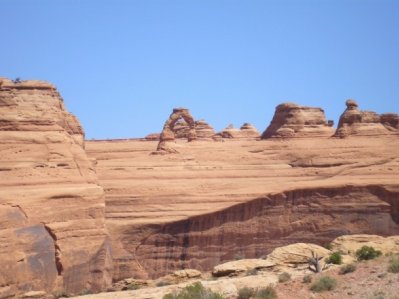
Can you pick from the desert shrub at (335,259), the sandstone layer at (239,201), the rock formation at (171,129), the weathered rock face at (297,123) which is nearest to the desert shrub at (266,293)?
the desert shrub at (335,259)

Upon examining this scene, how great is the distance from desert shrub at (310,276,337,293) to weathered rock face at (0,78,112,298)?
9788mm

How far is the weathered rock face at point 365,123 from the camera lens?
1473 inches

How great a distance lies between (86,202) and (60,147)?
257cm

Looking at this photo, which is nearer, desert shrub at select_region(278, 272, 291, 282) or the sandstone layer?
desert shrub at select_region(278, 272, 291, 282)

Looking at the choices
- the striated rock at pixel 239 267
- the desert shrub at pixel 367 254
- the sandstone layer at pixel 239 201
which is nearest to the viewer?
the striated rock at pixel 239 267

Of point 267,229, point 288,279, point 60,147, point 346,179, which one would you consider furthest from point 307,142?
point 288,279

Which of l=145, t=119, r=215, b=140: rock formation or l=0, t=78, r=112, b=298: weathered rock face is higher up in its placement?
l=145, t=119, r=215, b=140: rock formation

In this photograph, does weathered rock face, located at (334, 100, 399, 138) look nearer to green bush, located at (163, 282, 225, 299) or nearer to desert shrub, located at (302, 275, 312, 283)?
desert shrub, located at (302, 275, 312, 283)

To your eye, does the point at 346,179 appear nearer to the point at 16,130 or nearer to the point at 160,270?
the point at 160,270

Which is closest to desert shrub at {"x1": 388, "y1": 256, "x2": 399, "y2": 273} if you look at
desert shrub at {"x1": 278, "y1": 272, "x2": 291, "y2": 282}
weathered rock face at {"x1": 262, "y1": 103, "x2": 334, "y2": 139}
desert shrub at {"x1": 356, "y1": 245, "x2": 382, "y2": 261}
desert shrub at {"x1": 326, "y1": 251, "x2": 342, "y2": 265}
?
desert shrub at {"x1": 278, "y1": 272, "x2": 291, "y2": 282}

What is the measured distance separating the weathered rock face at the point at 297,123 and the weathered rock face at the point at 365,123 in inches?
73.2

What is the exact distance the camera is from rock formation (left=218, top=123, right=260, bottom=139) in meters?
60.9

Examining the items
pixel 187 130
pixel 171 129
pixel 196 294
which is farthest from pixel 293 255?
pixel 187 130

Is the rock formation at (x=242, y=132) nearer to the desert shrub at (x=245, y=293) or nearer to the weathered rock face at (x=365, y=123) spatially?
the weathered rock face at (x=365, y=123)
